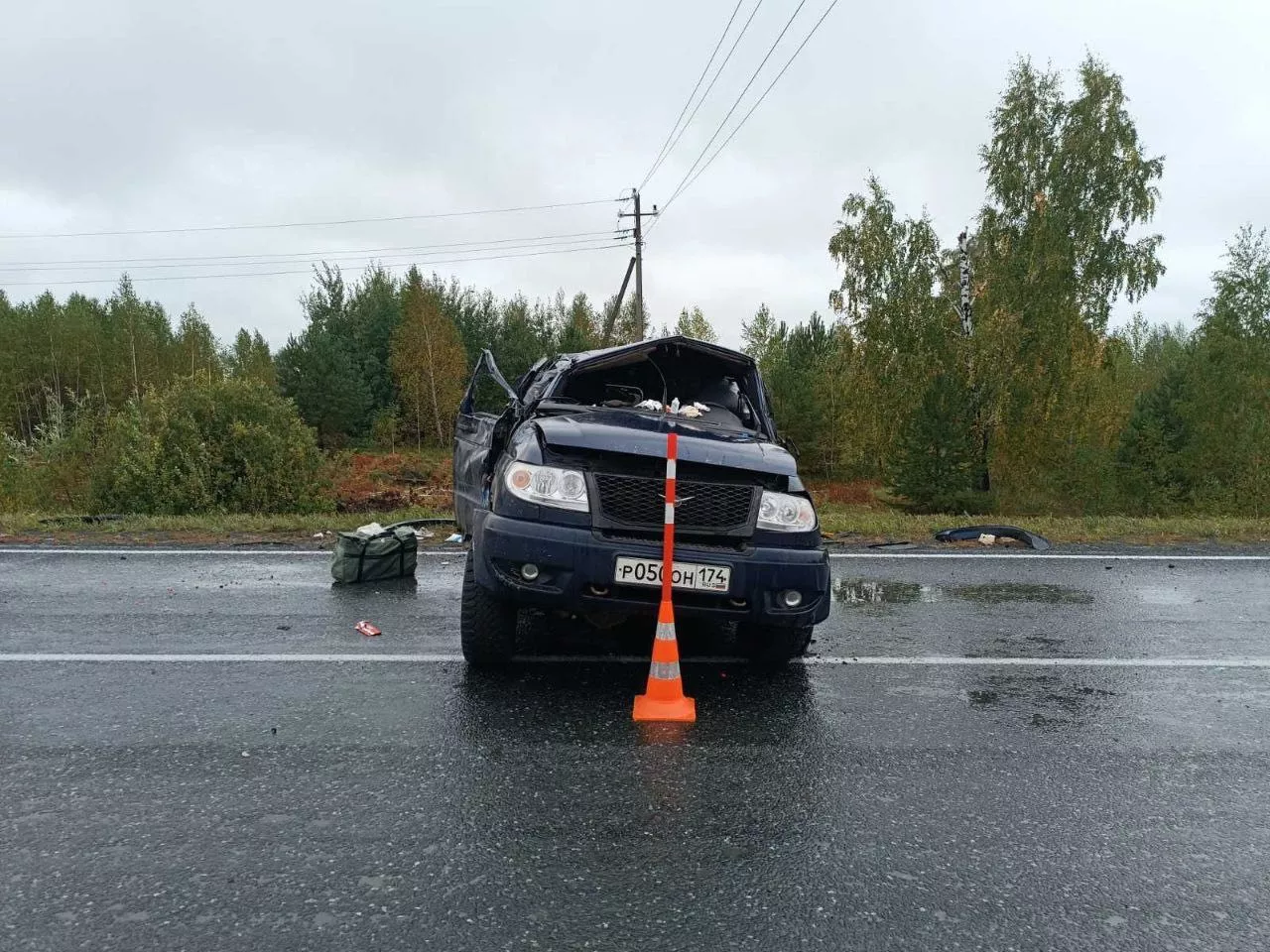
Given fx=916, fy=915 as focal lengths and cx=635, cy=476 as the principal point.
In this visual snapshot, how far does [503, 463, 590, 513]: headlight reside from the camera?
4.52m

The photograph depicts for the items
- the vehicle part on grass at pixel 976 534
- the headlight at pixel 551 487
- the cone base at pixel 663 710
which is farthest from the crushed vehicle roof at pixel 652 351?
the vehicle part on grass at pixel 976 534

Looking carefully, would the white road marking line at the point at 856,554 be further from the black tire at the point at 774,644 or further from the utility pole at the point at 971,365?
the utility pole at the point at 971,365

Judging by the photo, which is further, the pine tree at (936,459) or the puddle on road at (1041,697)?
the pine tree at (936,459)

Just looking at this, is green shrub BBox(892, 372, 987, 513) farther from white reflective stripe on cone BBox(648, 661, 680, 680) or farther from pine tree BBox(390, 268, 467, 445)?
pine tree BBox(390, 268, 467, 445)

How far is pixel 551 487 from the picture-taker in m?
4.55

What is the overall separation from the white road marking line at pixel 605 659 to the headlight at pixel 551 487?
3.53 feet

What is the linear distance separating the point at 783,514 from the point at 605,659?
1.33 m

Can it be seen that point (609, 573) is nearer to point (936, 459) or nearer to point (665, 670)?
point (665, 670)

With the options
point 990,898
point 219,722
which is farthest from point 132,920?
point 990,898

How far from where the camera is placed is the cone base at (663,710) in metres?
4.17

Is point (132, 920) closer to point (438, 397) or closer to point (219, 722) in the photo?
point (219, 722)

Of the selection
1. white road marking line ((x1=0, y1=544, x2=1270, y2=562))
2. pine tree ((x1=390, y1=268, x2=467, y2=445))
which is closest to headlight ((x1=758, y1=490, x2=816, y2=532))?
white road marking line ((x1=0, y1=544, x2=1270, y2=562))

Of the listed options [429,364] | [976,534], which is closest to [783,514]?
[976,534]

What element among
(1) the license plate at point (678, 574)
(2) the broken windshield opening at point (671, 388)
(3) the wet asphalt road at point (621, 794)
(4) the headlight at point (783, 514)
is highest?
(2) the broken windshield opening at point (671, 388)
